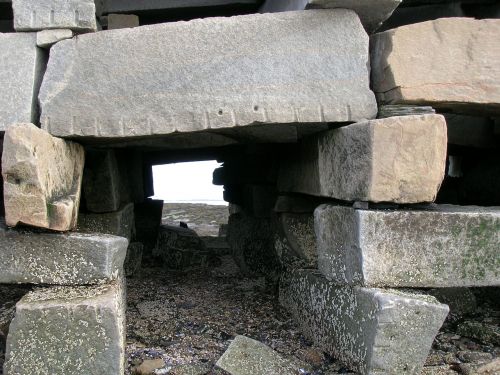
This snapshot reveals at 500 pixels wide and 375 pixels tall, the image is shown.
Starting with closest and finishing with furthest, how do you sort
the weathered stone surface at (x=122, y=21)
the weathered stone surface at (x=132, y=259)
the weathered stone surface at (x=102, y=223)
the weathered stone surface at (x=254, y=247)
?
the weathered stone surface at (x=122, y=21) < the weathered stone surface at (x=102, y=223) < the weathered stone surface at (x=132, y=259) < the weathered stone surface at (x=254, y=247)

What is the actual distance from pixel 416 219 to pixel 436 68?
0.72 metres

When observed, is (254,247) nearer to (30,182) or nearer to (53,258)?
(53,258)

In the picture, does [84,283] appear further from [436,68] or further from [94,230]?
[436,68]

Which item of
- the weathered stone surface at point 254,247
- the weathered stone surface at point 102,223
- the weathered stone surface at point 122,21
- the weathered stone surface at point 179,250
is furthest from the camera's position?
the weathered stone surface at point 179,250

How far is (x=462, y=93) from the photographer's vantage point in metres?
2.51

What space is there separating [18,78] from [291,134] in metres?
1.38

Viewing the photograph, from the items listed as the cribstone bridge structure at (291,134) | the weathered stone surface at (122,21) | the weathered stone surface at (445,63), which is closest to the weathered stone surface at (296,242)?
the cribstone bridge structure at (291,134)

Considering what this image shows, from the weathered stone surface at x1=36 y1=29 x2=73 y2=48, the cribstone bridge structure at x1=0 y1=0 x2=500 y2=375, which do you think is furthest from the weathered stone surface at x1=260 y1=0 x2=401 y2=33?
the weathered stone surface at x1=36 y1=29 x2=73 y2=48

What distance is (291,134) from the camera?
294cm

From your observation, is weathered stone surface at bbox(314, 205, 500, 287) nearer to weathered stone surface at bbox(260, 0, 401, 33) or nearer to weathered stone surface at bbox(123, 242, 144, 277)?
weathered stone surface at bbox(260, 0, 401, 33)

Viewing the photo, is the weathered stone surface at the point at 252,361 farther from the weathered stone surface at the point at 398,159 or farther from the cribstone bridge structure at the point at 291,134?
the weathered stone surface at the point at 398,159

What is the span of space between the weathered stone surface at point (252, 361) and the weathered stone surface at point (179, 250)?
6.74 ft

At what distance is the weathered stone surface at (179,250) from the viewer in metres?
4.59

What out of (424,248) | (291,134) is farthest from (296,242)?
(424,248)
